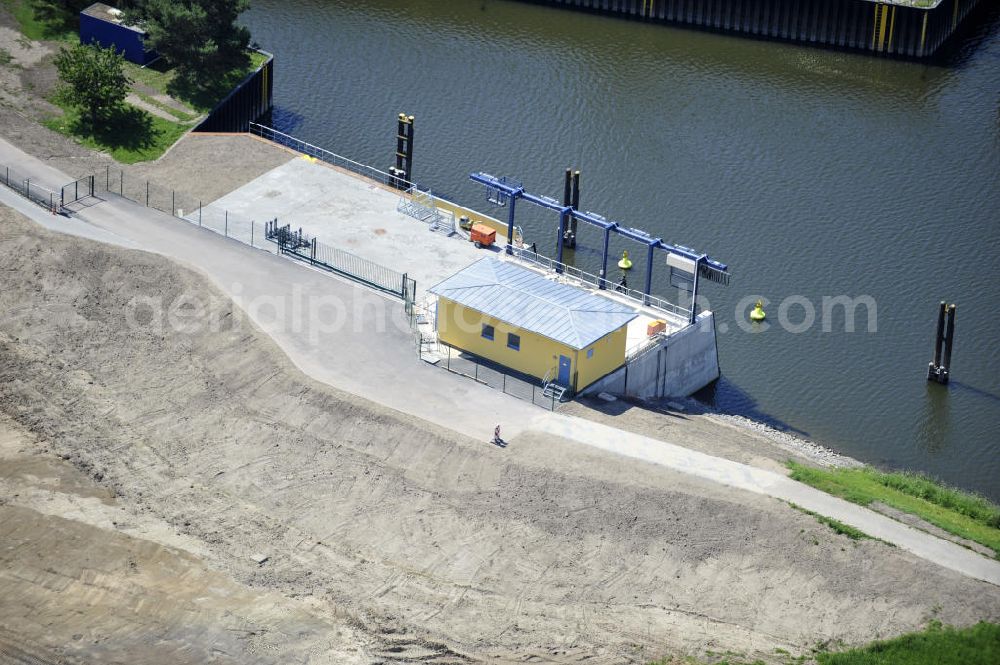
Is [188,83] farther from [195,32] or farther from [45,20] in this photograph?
[45,20]

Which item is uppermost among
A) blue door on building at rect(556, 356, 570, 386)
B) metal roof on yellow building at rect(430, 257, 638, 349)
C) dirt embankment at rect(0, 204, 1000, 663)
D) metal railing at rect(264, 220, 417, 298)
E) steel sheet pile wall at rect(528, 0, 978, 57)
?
steel sheet pile wall at rect(528, 0, 978, 57)

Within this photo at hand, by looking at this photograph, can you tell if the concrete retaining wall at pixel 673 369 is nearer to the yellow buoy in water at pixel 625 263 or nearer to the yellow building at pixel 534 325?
the yellow building at pixel 534 325

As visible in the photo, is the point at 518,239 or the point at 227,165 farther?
the point at 227,165

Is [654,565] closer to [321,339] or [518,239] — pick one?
[321,339]

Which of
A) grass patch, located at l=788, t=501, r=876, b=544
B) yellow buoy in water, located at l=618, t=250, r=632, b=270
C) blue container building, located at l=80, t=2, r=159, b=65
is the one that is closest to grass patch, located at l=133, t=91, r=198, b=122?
blue container building, located at l=80, t=2, r=159, b=65

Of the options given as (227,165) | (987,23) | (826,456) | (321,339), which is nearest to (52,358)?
(321,339)

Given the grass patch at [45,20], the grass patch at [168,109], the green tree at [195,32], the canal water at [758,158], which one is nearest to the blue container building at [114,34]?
the green tree at [195,32]

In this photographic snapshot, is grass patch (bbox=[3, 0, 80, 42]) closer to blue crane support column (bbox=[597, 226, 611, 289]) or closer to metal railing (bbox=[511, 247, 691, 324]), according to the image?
metal railing (bbox=[511, 247, 691, 324])
